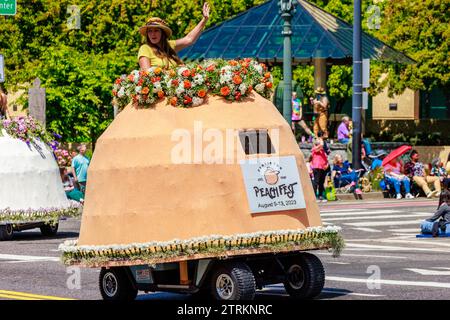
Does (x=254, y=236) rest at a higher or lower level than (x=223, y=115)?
lower

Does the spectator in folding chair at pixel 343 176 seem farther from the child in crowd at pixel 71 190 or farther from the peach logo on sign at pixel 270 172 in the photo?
the peach logo on sign at pixel 270 172

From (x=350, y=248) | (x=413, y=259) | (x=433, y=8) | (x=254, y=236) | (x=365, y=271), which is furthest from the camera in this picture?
(x=433, y=8)

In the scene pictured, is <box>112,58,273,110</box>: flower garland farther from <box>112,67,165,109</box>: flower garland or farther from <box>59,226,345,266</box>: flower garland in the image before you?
<box>59,226,345,266</box>: flower garland

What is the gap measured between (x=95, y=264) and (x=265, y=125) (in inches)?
82.9

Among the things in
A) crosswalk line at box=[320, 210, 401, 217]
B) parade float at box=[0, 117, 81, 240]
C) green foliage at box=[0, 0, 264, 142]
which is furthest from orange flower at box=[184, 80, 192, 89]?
green foliage at box=[0, 0, 264, 142]

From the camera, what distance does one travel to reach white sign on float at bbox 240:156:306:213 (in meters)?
12.3

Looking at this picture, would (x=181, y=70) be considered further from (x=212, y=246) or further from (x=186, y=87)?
(x=212, y=246)

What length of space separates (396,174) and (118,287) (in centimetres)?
2062

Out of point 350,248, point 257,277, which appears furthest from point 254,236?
point 350,248

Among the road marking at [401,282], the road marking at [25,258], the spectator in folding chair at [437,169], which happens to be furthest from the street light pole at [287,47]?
the road marking at [401,282]

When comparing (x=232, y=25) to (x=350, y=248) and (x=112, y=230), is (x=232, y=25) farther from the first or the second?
(x=112, y=230)

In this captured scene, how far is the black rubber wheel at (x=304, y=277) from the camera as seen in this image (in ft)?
41.0

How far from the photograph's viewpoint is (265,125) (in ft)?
41.0

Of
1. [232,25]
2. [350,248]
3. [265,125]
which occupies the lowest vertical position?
[350,248]
